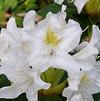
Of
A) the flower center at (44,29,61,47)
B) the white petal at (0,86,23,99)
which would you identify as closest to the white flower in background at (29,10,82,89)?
the flower center at (44,29,61,47)

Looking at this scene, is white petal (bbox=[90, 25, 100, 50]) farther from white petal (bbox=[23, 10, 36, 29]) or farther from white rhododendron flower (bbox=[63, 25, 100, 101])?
white petal (bbox=[23, 10, 36, 29])

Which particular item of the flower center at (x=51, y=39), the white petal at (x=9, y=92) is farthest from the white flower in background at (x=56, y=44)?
the white petal at (x=9, y=92)

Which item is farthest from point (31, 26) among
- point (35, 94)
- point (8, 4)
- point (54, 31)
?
point (8, 4)

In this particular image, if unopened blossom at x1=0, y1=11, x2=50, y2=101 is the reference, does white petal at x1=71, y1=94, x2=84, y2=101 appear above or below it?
below

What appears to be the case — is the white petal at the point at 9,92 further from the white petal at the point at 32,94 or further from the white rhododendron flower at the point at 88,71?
the white rhododendron flower at the point at 88,71

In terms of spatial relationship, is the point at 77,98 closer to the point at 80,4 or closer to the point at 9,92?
the point at 9,92

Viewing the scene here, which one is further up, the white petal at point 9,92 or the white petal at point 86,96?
the white petal at point 9,92

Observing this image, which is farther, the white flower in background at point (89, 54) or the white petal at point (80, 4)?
the white petal at point (80, 4)

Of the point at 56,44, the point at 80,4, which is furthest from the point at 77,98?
the point at 80,4
